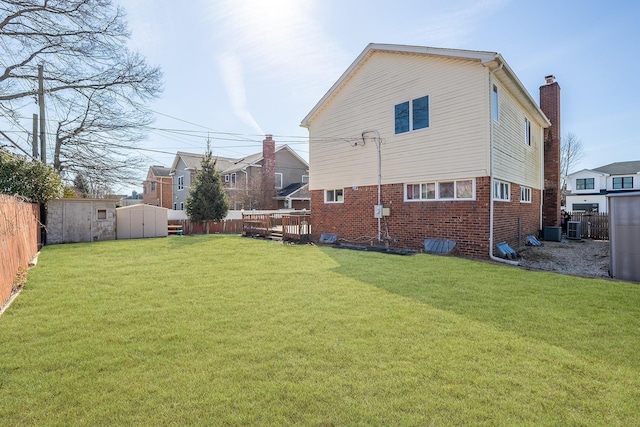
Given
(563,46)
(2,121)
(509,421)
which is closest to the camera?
(509,421)

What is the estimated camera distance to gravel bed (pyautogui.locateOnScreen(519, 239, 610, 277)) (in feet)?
28.2

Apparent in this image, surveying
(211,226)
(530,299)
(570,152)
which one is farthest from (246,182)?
(570,152)

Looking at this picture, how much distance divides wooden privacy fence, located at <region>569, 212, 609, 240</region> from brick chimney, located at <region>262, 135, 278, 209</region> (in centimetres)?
2239

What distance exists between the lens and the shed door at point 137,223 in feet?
58.4

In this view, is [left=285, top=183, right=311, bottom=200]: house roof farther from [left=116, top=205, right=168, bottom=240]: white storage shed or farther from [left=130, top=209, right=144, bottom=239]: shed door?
[left=130, top=209, right=144, bottom=239]: shed door

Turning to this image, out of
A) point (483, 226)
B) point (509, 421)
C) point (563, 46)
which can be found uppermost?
point (563, 46)

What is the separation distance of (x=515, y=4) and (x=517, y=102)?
12.5 ft

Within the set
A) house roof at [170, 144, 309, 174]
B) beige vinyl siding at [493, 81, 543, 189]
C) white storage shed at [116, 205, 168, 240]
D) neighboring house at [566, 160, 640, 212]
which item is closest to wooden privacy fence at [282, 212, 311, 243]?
beige vinyl siding at [493, 81, 543, 189]

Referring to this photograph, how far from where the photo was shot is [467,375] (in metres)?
2.90

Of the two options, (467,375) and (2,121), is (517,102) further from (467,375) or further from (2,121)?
(2,121)

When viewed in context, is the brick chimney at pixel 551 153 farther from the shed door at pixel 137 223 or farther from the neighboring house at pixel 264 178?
the shed door at pixel 137 223

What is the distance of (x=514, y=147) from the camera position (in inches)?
476

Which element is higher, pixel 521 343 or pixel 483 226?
pixel 483 226

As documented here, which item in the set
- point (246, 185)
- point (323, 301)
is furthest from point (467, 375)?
point (246, 185)
